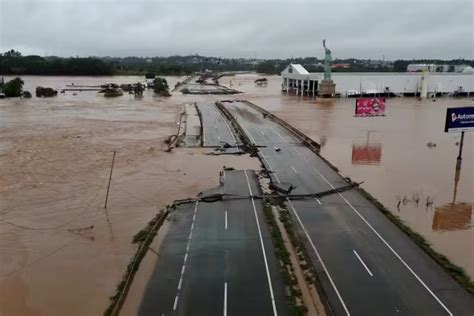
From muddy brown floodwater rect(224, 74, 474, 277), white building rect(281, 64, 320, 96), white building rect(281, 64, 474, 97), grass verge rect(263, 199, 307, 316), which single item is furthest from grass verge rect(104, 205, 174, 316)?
white building rect(281, 64, 320, 96)

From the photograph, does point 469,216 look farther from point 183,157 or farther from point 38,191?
point 38,191

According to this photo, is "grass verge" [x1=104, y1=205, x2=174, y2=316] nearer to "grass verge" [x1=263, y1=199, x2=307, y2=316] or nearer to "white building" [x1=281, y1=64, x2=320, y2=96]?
"grass verge" [x1=263, y1=199, x2=307, y2=316]

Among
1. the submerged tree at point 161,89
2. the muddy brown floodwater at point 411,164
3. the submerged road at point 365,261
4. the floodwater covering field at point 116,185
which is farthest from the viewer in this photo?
the submerged tree at point 161,89

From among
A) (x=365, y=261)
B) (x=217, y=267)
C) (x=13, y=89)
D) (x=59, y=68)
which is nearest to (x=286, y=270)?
(x=217, y=267)

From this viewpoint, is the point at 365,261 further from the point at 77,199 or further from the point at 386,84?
the point at 386,84

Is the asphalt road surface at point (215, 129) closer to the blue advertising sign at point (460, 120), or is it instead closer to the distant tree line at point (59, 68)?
the blue advertising sign at point (460, 120)

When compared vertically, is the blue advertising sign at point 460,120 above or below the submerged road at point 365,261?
above

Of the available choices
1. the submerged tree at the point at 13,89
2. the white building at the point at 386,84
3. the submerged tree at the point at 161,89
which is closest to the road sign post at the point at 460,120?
the white building at the point at 386,84
